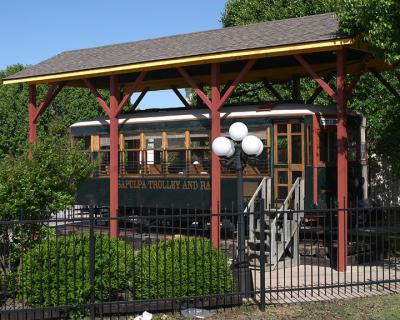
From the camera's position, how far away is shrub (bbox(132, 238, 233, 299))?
895 centimetres

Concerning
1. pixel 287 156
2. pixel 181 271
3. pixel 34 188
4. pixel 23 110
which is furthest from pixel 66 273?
pixel 23 110

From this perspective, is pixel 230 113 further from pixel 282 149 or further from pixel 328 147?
pixel 328 147

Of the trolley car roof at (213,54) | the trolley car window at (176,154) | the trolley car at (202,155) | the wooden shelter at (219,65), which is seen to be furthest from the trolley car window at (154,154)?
the trolley car roof at (213,54)

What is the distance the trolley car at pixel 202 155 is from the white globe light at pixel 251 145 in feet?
12.0

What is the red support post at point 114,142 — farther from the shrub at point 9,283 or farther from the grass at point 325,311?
the grass at point 325,311

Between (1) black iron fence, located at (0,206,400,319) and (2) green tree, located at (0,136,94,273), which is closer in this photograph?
(1) black iron fence, located at (0,206,400,319)

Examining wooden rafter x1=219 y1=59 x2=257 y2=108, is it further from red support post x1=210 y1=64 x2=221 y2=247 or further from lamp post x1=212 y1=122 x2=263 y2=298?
lamp post x1=212 y1=122 x2=263 y2=298

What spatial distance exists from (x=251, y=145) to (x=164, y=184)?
24.9ft

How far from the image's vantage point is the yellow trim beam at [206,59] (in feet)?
42.1

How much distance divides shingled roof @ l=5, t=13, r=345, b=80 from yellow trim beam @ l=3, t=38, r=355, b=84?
0.09 meters

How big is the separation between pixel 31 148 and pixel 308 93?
618 inches

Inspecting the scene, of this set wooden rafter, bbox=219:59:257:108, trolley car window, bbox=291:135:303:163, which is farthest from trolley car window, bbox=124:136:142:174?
trolley car window, bbox=291:135:303:163

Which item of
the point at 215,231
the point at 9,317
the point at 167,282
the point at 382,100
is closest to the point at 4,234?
the point at 9,317

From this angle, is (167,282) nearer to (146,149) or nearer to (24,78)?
(146,149)
